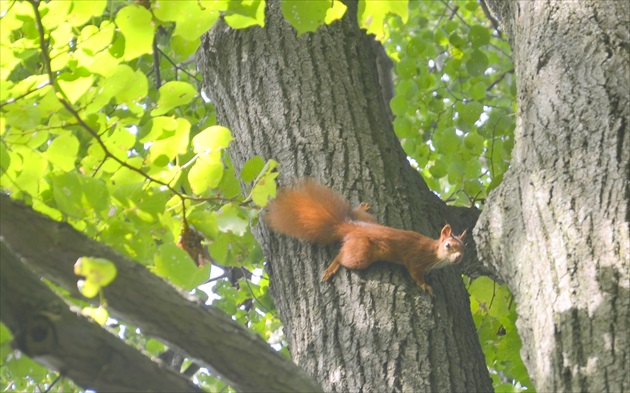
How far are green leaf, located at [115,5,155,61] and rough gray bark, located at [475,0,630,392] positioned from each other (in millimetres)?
946

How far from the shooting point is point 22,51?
1.91m

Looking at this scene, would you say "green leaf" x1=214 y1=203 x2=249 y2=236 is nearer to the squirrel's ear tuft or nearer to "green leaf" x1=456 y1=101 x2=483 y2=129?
the squirrel's ear tuft

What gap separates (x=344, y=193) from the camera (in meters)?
2.62

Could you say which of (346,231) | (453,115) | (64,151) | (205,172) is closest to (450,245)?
(346,231)

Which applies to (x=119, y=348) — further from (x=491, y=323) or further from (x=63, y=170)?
(x=491, y=323)

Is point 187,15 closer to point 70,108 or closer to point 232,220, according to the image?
point 70,108

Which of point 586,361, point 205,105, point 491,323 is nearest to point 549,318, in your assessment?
point 586,361

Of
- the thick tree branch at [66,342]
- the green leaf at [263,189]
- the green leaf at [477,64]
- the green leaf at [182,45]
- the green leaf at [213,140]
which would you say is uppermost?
the green leaf at [477,64]

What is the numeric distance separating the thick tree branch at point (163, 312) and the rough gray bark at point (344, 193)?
77 cm

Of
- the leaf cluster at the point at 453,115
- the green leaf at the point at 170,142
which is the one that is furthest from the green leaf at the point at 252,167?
the leaf cluster at the point at 453,115

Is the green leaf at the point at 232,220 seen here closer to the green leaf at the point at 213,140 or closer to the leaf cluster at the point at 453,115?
the green leaf at the point at 213,140

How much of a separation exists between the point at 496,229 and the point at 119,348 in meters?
1.08

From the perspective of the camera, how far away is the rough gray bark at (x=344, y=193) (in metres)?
2.22

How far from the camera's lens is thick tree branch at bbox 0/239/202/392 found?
1.32m
